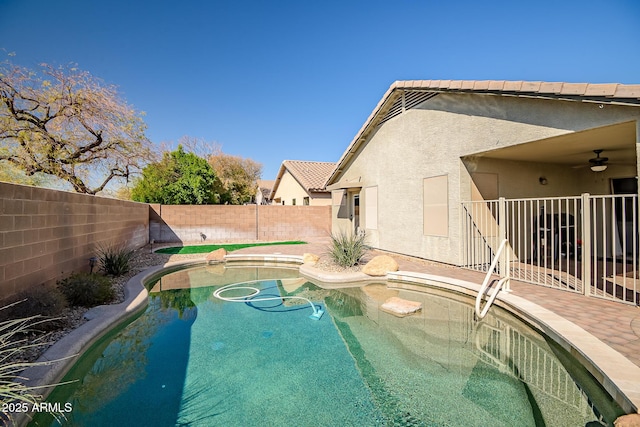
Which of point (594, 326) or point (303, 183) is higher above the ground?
point (303, 183)

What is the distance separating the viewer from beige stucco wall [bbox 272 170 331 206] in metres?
24.3

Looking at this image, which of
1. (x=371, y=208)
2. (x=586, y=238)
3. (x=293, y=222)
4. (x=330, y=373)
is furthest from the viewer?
(x=293, y=222)

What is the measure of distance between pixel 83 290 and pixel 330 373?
225 inches

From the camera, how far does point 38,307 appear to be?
5.18 m

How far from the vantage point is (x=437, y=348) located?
17.8 ft

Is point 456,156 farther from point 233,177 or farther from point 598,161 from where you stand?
point 233,177

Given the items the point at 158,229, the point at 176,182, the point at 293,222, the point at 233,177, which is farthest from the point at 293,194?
the point at 233,177

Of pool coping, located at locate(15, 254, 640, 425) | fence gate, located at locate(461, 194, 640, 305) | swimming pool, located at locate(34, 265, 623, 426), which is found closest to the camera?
pool coping, located at locate(15, 254, 640, 425)

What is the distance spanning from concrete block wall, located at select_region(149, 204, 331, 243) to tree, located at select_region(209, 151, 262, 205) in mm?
4725

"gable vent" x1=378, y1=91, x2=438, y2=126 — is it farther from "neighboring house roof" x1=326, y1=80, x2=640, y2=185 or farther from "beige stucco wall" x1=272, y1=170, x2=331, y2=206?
"beige stucco wall" x1=272, y1=170, x2=331, y2=206

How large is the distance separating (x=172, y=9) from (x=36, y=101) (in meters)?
7.49

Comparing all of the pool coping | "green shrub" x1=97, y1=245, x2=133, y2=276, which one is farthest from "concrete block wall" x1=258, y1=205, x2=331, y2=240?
the pool coping

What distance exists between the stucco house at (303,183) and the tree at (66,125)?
1204cm

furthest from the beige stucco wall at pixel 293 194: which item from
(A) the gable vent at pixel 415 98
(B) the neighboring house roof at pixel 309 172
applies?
(A) the gable vent at pixel 415 98
